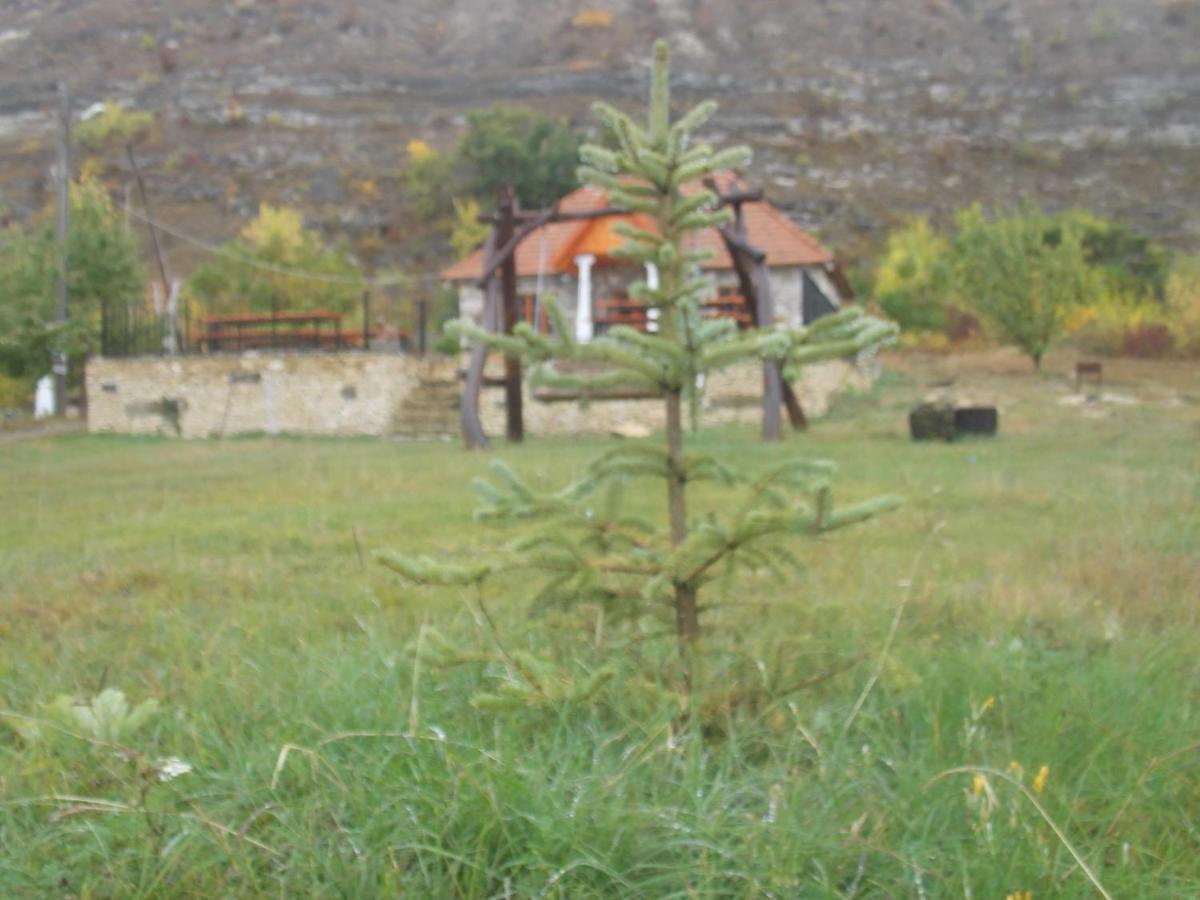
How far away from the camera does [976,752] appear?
2363 mm

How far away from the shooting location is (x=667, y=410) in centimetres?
272

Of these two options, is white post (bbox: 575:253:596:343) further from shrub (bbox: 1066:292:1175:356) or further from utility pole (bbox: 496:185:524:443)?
shrub (bbox: 1066:292:1175:356)

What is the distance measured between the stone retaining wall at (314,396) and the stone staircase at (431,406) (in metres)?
0.02

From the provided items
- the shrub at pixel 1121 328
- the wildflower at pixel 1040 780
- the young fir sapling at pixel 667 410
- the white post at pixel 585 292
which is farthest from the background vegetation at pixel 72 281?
the shrub at pixel 1121 328

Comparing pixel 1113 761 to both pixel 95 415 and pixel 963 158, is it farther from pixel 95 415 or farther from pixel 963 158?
pixel 963 158

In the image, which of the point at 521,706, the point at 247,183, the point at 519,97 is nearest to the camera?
the point at 521,706

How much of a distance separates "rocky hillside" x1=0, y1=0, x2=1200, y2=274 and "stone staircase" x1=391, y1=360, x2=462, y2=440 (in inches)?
1236

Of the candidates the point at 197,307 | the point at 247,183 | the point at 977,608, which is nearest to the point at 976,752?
the point at 977,608

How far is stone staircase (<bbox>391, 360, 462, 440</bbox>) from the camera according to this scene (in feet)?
65.2

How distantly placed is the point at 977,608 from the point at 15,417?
24436mm

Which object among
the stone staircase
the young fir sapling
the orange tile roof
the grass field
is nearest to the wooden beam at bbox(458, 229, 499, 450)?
the stone staircase

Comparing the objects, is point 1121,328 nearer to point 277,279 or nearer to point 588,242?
point 588,242

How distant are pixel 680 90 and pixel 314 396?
2215 inches

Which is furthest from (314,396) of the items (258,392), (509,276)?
(509,276)
